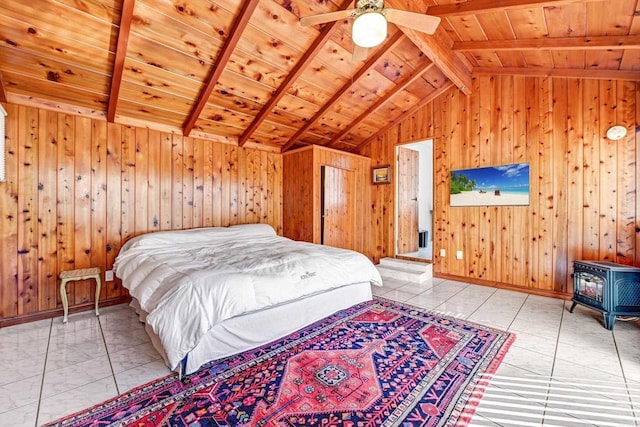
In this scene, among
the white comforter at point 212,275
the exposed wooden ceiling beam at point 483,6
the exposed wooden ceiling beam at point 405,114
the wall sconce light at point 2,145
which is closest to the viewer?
the white comforter at point 212,275

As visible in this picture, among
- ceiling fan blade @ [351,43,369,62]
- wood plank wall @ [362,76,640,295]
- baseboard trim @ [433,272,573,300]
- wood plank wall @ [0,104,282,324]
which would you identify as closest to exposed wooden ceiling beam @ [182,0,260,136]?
wood plank wall @ [0,104,282,324]

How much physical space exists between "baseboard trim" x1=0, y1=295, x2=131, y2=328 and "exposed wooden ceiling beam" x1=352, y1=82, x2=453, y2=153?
4698mm

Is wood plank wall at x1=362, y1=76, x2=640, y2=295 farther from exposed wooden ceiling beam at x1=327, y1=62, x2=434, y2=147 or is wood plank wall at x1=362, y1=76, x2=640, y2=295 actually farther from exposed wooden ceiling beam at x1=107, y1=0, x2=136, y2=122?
exposed wooden ceiling beam at x1=107, y1=0, x2=136, y2=122

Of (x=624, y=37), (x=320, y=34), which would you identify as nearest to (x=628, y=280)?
(x=624, y=37)

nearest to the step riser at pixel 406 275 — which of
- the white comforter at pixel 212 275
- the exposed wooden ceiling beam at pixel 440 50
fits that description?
the white comforter at pixel 212 275

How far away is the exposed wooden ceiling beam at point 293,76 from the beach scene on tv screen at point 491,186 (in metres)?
2.90

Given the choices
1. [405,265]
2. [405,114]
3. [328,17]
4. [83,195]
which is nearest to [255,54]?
[328,17]

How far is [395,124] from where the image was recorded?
5.22 meters

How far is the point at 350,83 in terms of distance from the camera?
3844mm

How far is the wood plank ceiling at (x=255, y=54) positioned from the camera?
2.39m

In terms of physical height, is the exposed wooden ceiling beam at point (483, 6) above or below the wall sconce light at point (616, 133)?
above

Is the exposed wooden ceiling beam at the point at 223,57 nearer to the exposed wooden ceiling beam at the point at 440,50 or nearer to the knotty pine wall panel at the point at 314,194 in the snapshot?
the exposed wooden ceiling beam at the point at 440,50

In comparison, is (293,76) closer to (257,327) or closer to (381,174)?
(381,174)

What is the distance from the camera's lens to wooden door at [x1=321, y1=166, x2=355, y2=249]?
4.70 m
